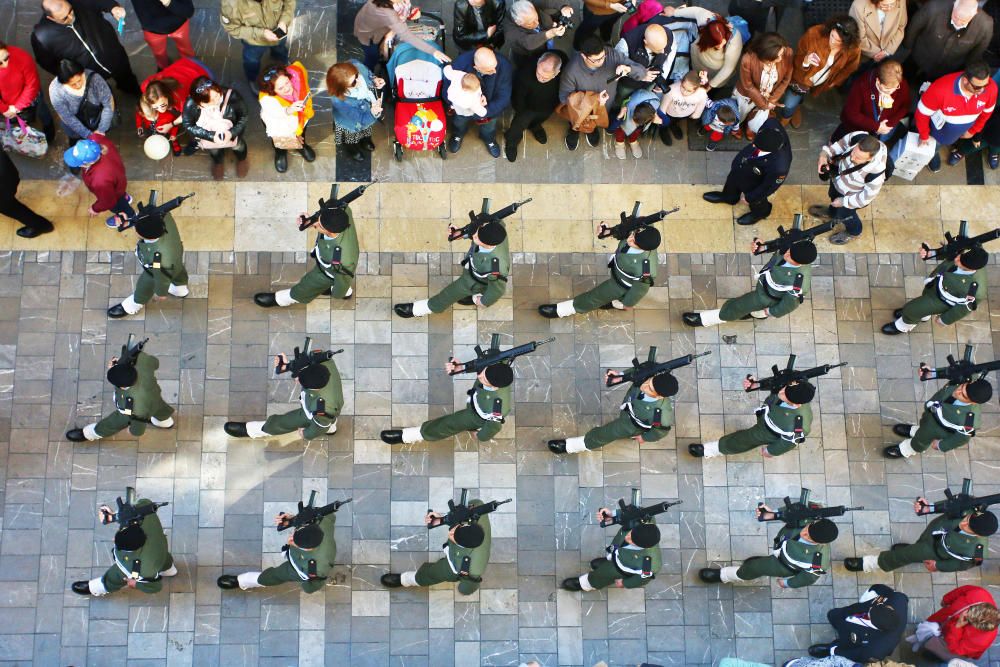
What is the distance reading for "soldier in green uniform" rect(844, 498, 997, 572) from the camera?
851 cm

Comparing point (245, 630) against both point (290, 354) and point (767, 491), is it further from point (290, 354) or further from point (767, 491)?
point (767, 491)

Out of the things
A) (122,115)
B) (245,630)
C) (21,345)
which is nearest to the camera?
(245,630)

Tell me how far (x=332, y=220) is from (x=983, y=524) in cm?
633

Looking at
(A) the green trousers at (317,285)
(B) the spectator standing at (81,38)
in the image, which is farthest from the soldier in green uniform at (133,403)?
(B) the spectator standing at (81,38)

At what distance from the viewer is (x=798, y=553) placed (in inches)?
338

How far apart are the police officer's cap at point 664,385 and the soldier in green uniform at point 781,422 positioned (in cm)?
90

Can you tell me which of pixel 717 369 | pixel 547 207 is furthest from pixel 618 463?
pixel 547 207

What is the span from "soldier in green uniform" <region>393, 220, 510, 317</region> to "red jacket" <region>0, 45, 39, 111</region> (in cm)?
419

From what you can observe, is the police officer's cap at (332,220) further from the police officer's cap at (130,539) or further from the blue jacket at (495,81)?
the police officer's cap at (130,539)

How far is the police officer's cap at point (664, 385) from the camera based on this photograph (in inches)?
342

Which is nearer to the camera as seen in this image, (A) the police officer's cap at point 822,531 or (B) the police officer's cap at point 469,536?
(B) the police officer's cap at point 469,536

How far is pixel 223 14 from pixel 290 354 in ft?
11.5

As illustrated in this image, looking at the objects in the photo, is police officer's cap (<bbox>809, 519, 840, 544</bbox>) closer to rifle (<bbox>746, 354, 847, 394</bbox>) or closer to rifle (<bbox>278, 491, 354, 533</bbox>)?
rifle (<bbox>746, 354, 847, 394</bbox>)

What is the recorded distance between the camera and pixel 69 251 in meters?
10.2
